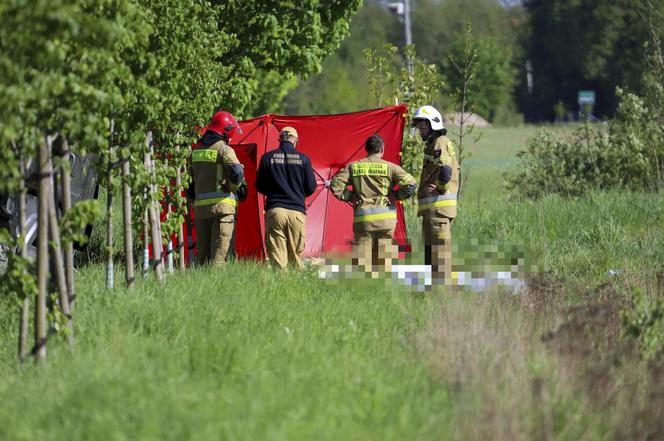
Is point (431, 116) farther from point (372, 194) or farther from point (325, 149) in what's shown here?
point (325, 149)

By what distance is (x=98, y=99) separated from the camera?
704cm

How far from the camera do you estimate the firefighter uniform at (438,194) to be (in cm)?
1207

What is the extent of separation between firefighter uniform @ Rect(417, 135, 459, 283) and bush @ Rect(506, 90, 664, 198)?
928 centimetres

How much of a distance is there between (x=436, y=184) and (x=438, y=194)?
0.11 m

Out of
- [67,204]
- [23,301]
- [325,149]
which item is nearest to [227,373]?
[23,301]

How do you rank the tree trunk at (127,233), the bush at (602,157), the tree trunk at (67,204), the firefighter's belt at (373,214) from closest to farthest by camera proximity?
the tree trunk at (67,204) → the tree trunk at (127,233) → the firefighter's belt at (373,214) → the bush at (602,157)

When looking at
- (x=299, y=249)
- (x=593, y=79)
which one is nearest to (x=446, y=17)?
(x=593, y=79)

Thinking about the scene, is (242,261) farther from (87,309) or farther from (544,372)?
(544,372)

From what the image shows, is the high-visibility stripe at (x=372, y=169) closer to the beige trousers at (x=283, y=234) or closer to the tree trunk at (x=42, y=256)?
the beige trousers at (x=283, y=234)

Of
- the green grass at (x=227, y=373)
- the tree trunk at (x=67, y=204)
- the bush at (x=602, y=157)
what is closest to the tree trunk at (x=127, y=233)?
the green grass at (x=227, y=373)

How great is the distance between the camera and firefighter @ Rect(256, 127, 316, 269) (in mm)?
12617

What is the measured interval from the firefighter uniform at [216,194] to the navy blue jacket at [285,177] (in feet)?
1.06

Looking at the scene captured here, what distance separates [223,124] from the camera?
41.2 feet

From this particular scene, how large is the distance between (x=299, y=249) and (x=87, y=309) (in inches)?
166
